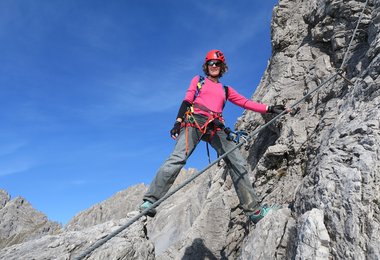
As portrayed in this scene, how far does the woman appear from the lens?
866 centimetres

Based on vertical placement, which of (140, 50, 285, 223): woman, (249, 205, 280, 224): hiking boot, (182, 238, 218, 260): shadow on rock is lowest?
(249, 205, 280, 224): hiking boot

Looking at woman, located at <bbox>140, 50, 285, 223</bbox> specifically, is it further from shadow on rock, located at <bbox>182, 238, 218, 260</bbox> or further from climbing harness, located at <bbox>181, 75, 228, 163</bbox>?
shadow on rock, located at <bbox>182, 238, 218, 260</bbox>

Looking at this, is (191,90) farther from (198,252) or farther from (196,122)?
(198,252)

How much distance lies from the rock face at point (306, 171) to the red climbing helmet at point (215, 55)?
3.84 meters

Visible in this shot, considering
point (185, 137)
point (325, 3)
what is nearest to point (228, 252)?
point (185, 137)

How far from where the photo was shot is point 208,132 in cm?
982

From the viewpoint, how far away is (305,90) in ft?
48.9

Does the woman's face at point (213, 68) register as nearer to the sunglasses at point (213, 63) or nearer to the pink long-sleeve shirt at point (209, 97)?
the sunglasses at point (213, 63)

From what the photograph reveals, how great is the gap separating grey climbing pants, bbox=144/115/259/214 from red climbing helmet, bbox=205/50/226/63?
2.09 metres

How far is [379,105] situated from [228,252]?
7.99 meters

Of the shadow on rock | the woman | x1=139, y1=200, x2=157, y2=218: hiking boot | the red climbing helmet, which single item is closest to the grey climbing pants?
the woman

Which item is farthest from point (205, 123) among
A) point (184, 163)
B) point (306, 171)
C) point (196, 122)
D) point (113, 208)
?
point (113, 208)

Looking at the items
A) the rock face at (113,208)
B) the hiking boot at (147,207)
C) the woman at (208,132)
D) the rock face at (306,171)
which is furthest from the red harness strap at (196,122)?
the rock face at (113,208)

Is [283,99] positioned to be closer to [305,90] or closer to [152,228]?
[305,90]
